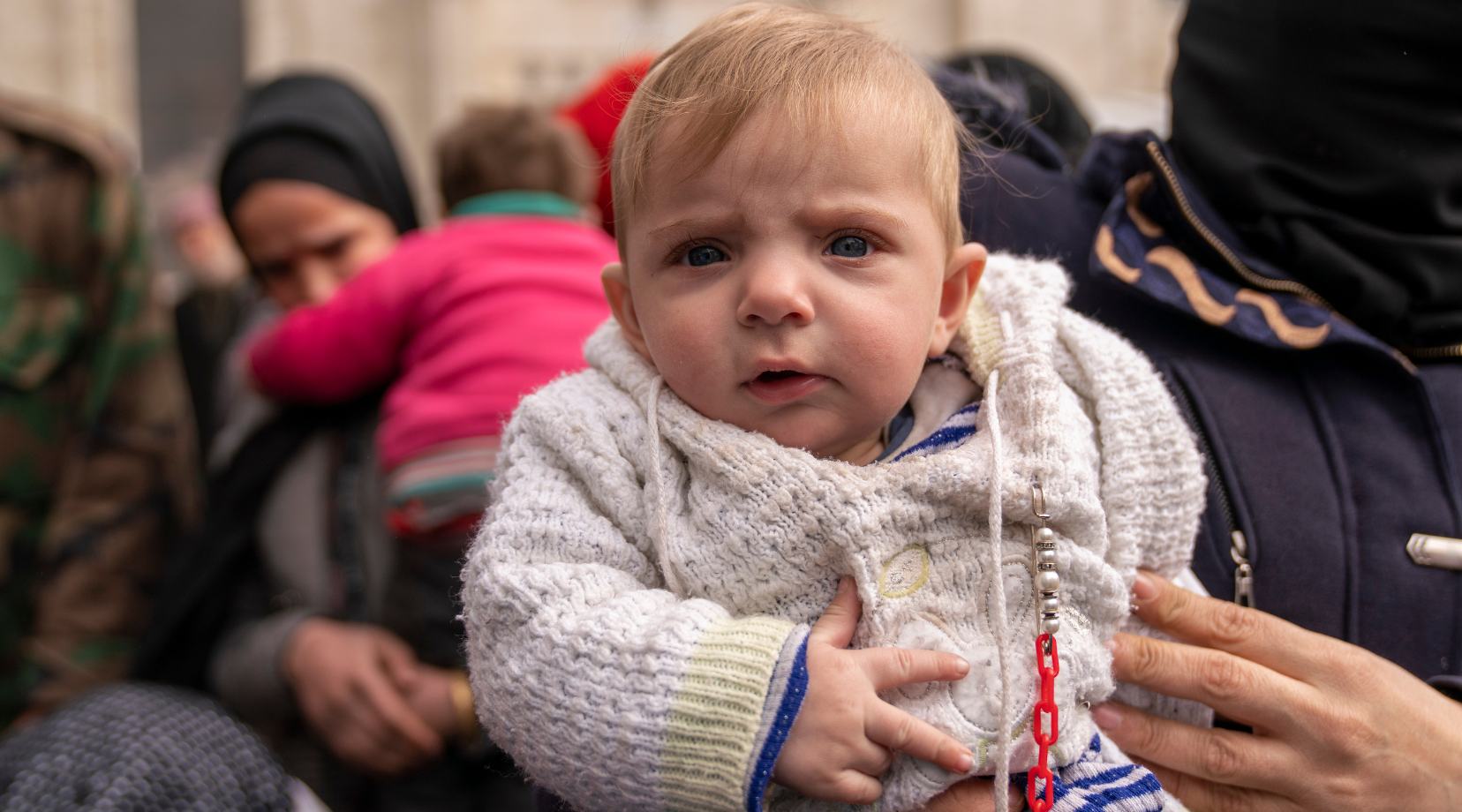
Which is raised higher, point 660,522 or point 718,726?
point 660,522

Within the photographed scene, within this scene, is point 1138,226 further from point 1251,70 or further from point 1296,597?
point 1296,597

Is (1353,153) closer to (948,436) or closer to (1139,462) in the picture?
(1139,462)

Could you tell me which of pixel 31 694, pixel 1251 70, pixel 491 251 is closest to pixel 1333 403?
pixel 1251 70

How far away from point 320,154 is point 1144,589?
243 cm

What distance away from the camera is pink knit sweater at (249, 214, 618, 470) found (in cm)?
242

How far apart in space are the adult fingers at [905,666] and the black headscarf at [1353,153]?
0.90m

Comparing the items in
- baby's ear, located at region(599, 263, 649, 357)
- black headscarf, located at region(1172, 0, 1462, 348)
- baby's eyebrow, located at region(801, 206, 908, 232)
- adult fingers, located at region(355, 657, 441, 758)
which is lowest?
adult fingers, located at region(355, 657, 441, 758)

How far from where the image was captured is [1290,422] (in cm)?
160

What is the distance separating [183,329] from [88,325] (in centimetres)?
258

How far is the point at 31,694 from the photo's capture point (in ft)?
8.64

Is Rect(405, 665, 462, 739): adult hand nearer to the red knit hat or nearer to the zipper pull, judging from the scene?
the red knit hat

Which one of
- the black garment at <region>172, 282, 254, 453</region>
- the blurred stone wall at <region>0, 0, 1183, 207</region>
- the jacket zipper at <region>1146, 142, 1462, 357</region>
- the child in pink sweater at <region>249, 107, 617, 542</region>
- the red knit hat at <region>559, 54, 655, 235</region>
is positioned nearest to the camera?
the jacket zipper at <region>1146, 142, 1462, 357</region>

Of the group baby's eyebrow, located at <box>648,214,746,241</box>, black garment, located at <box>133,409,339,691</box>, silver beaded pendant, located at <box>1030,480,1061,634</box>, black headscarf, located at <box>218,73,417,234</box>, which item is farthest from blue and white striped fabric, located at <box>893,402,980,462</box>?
black headscarf, located at <box>218,73,417,234</box>

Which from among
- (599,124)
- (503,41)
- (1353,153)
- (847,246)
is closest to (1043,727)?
(847,246)
